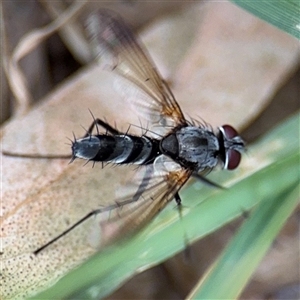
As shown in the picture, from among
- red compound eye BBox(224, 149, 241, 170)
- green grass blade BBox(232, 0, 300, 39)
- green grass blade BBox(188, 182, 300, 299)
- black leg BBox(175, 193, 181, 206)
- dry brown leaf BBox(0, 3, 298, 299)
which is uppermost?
green grass blade BBox(232, 0, 300, 39)

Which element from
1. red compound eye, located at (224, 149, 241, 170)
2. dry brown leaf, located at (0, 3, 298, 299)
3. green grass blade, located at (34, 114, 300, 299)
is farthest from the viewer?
red compound eye, located at (224, 149, 241, 170)

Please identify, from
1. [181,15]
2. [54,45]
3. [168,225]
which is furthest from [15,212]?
[181,15]

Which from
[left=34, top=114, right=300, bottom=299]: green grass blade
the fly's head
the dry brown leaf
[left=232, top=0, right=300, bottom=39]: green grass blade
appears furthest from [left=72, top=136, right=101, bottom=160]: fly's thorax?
[left=232, top=0, right=300, bottom=39]: green grass blade

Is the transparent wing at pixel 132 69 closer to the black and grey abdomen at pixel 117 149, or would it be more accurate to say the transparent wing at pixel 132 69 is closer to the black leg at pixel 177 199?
the black and grey abdomen at pixel 117 149

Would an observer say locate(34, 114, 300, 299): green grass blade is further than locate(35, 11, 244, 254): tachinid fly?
No

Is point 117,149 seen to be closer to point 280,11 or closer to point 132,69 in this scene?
point 132,69

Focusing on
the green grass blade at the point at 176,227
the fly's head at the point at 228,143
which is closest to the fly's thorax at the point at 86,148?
the green grass blade at the point at 176,227

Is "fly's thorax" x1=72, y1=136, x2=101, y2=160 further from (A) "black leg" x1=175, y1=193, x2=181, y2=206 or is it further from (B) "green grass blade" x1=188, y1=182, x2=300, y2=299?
(B) "green grass blade" x1=188, y1=182, x2=300, y2=299
